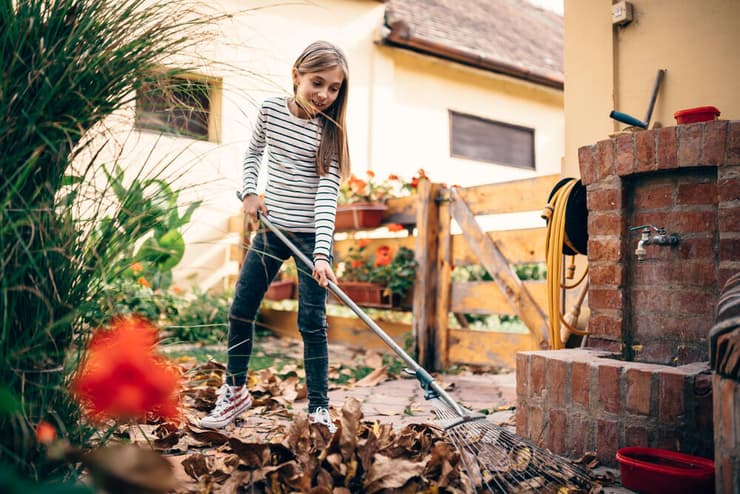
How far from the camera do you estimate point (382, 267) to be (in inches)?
192

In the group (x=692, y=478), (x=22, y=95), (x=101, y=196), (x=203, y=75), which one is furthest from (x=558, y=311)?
(x=22, y=95)

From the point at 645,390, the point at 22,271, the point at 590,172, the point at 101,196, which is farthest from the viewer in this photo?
the point at 590,172

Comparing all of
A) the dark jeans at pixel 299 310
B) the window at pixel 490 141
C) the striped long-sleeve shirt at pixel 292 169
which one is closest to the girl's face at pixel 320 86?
the striped long-sleeve shirt at pixel 292 169

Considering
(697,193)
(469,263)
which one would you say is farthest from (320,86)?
(469,263)

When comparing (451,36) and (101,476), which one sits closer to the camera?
(101,476)

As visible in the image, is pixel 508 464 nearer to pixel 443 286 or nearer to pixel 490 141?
pixel 443 286

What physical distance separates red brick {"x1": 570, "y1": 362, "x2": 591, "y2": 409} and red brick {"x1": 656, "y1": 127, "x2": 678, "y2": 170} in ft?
2.73

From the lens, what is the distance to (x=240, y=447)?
1763 millimetres

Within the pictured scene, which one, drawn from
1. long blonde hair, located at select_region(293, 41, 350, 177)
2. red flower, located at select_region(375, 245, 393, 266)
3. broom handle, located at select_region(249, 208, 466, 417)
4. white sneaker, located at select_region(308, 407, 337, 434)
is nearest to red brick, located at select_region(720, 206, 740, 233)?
broom handle, located at select_region(249, 208, 466, 417)

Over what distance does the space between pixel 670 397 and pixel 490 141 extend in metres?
7.19

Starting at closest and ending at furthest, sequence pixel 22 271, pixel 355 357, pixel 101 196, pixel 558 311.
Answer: pixel 22 271
pixel 101 196
pixel 558 311
pixel 355 357

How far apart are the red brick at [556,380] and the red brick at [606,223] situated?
598 mm

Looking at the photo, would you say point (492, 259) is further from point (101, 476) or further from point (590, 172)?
point (101, 476)

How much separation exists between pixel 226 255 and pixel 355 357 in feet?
8.21
